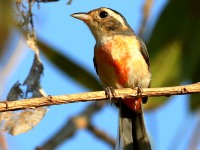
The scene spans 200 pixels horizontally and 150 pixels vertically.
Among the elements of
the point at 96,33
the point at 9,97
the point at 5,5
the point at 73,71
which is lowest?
the point at 9,97

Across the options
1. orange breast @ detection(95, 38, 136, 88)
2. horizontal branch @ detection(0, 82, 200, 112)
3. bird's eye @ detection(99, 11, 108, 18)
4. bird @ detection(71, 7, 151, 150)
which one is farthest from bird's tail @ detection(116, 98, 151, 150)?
horizontal branch @ detection(0, 82, 200, 112)

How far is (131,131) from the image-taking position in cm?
491

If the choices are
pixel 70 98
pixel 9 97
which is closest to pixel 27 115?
pixel 9 97

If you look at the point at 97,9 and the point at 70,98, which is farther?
the point at 97,9

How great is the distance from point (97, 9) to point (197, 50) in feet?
3.34

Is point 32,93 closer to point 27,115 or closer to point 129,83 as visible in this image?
point 27,115

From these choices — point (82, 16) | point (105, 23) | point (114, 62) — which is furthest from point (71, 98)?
point (105, 23)

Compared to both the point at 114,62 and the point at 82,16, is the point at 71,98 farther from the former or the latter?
the point at 82,16

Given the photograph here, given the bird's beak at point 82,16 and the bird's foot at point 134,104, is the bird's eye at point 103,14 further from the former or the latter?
the bird's foot at point 134,104

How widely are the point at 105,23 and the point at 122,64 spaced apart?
2.00ft

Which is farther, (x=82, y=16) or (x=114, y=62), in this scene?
(x=82, y=16)

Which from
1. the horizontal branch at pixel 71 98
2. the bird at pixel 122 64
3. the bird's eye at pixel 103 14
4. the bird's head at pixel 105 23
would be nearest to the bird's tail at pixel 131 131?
the bird at pixel 122 64

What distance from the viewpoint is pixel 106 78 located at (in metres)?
4.70

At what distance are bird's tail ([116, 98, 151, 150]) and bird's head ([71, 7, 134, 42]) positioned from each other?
0.66 meters
